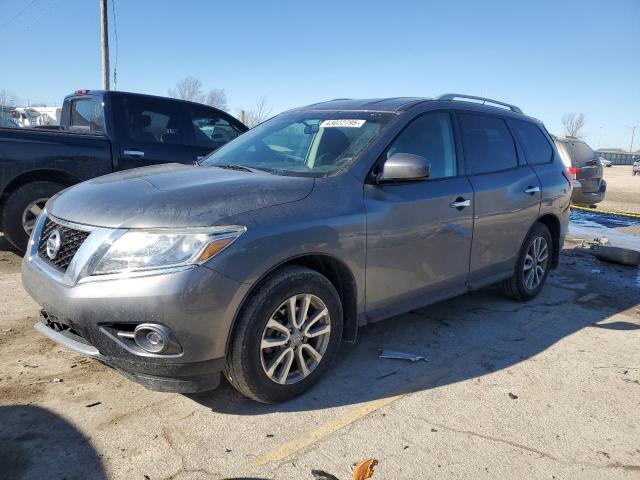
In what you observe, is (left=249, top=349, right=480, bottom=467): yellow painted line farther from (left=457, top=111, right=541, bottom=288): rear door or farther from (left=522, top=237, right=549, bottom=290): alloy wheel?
(left=522, top=237, right=549, bottom=290): alloy wheel

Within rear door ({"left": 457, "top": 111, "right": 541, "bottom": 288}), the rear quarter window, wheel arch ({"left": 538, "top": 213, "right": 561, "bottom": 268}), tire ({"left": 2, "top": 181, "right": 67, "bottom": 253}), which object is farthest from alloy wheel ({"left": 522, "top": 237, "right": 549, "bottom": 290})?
the rear quarter window

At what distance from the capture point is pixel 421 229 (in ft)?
12.3

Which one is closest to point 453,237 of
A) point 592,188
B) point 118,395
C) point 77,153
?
point 118,395

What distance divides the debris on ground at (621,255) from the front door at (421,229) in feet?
13.4

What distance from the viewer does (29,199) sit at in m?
5.71

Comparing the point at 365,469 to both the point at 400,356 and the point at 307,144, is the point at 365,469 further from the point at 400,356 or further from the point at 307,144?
the point at 307,144

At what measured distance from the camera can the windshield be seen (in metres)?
3.61

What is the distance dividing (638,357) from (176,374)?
139 inches

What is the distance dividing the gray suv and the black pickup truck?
2.57 metres

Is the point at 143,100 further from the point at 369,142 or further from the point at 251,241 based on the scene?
the point at 251,241

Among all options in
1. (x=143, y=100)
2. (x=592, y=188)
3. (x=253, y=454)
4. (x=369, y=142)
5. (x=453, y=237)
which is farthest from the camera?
(x=592, y=188)

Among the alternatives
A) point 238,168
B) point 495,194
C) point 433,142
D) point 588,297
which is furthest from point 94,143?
point 588,297

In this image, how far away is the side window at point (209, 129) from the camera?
7.09m

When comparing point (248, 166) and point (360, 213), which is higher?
point (248, 166)
